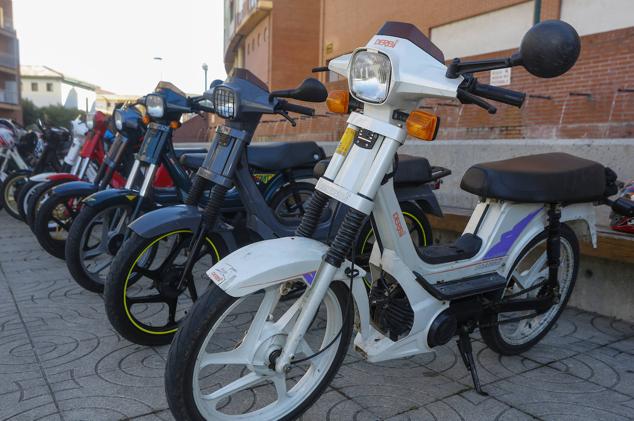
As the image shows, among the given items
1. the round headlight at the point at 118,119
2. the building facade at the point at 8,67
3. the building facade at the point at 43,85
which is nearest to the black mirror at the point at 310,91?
the round headlight at the point at 118,119

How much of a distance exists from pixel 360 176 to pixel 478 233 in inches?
39.0

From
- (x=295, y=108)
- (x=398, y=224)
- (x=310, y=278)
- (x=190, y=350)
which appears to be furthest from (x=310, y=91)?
(x=190, y=350)

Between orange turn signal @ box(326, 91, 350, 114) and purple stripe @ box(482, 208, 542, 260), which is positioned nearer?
orange turn signal @ box(326, 91, 350, 114)

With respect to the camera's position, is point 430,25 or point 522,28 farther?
point 430,25

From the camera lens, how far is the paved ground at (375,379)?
7.64 ft

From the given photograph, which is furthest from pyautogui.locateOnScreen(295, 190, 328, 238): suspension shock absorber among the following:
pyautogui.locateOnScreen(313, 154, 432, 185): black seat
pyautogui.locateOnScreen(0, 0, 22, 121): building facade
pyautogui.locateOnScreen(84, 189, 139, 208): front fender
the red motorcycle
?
pyautogui.locateOnScreen(0, 0, 22, 121): building facade

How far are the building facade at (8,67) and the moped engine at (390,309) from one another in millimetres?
44682

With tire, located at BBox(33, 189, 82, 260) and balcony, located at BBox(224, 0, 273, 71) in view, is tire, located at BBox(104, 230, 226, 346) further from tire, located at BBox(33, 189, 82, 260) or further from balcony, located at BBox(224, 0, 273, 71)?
balcony, located at BBox(224, 0, 273, 71)

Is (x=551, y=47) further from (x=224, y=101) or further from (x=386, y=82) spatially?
(x=224, y=101)

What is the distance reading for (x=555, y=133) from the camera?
873 cm

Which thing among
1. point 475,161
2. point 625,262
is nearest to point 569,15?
point 475,161

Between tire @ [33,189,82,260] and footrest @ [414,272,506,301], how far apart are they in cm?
344

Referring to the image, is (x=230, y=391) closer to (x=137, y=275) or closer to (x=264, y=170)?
(x=137, y=275)

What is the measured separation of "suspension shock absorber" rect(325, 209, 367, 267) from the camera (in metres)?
2.03
